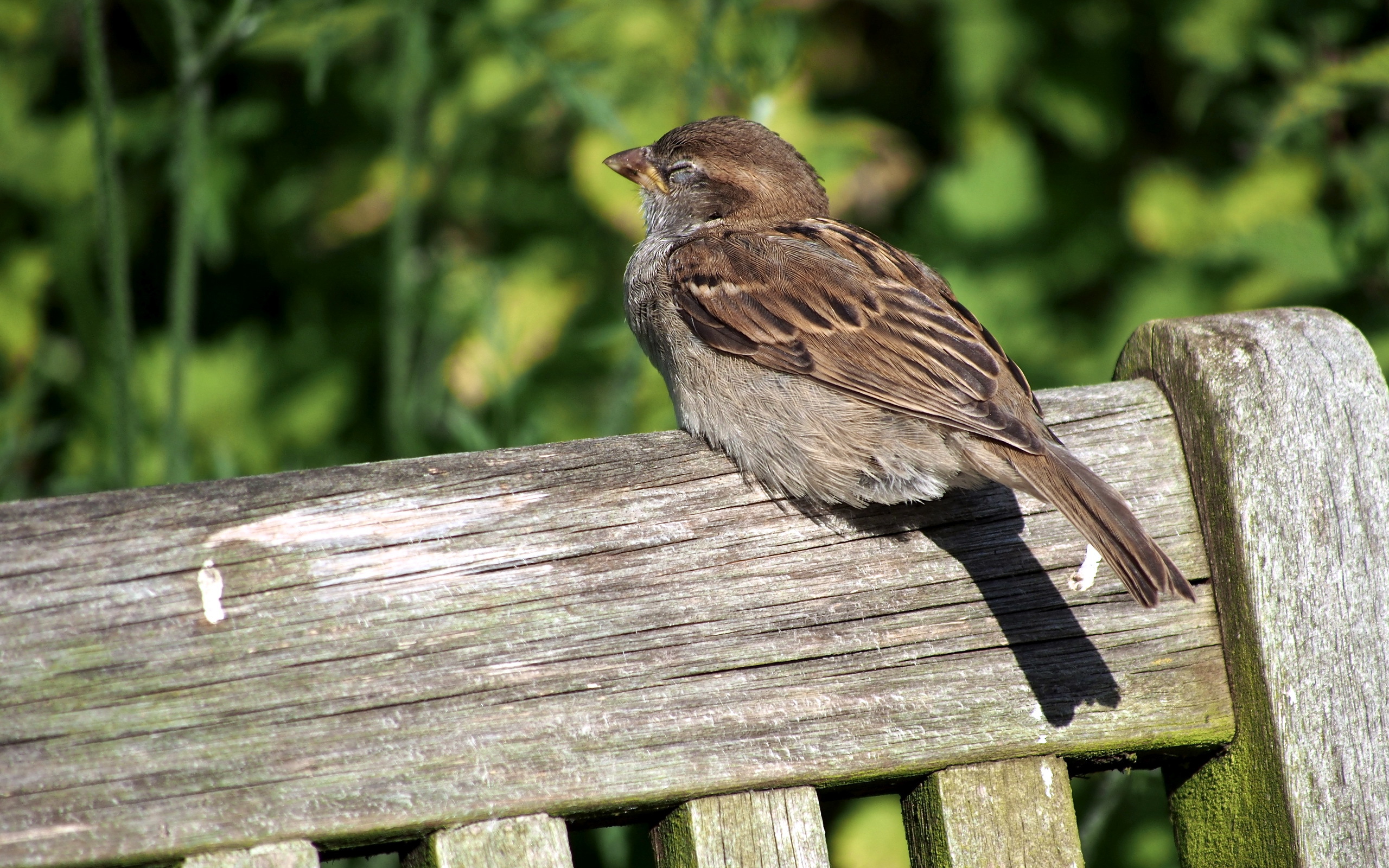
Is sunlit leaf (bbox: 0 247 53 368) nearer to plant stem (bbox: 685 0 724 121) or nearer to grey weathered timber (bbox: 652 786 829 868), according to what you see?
plant stem (bbox: 685 0 724 121)

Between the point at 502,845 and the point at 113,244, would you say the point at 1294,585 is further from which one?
the point at 113,244

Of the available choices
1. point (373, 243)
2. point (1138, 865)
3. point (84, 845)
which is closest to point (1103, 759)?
point (84, 845)

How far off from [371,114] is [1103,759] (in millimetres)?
3254

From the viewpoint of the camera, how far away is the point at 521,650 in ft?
4.55

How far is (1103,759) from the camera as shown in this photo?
1.53 meters

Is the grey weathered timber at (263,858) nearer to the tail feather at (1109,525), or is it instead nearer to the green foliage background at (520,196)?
the tail feather at (1109,525)

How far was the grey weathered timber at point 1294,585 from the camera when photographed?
4.81ft

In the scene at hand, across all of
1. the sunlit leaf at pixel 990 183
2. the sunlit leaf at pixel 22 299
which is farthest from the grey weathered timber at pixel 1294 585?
the sunlit leaf at pixel 22 299

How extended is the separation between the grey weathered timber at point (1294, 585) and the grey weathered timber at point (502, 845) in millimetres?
854

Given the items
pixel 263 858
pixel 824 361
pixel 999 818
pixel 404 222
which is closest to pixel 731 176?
pixel 404 222

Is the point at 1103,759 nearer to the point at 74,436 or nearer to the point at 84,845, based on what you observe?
the point at 84,845

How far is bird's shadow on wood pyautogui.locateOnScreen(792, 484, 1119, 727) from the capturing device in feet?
4.94

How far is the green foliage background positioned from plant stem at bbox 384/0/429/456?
0.7 inches

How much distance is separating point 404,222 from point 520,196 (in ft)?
3.09
